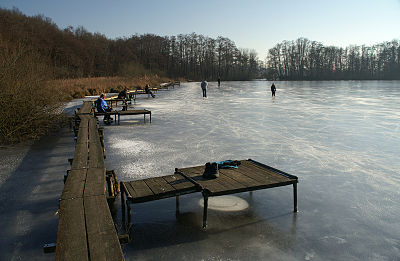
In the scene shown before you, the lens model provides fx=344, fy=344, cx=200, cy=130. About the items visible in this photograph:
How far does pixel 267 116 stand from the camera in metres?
13.5

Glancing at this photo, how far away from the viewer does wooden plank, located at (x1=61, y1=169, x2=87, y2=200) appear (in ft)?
10.7

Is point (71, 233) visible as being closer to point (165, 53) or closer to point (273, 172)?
point (273, 172)

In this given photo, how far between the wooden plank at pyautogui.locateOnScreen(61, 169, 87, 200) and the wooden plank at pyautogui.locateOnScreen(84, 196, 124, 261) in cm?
22

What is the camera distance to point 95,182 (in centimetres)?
366

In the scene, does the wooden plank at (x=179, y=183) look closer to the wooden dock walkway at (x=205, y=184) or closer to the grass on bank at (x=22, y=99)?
the wooden dock walkway at (x=205, y=184)

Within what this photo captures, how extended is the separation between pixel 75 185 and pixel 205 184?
4.68ft

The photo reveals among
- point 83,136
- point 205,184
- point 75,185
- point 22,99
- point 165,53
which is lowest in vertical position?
point 205,184

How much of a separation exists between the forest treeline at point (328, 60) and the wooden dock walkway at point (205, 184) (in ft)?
333

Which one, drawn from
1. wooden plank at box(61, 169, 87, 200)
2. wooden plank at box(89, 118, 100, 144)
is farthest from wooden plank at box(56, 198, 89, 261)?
wooden plank at box(89, 118, 100, 144)

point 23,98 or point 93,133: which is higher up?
point 23,98

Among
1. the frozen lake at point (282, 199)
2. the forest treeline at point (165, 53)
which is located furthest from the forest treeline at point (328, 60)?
the frozen lake at point (282, 199)

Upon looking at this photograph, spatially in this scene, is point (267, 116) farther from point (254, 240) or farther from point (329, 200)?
point (254, 240)

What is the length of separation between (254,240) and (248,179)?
2.97ft

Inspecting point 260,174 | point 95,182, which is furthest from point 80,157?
point 260,174
